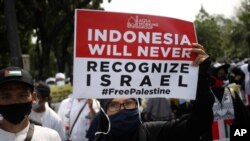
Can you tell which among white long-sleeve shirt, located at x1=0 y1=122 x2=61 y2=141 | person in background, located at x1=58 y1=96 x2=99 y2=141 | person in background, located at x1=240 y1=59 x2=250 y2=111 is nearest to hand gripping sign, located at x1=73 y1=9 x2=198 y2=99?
white long-sleeve shirt, located at x1=0 y1=122 x2=61 y2=141

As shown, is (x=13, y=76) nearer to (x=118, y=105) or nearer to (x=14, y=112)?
(x=14, y=112)

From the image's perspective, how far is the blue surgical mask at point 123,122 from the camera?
3.34 meters

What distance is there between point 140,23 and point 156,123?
0.75 m

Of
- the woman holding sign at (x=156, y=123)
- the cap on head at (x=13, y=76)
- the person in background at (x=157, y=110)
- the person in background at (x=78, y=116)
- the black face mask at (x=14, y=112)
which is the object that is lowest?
the person in background at (x=157, y=110)

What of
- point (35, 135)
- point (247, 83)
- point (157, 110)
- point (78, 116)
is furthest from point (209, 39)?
point (35, 135)

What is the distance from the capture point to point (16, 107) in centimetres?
290

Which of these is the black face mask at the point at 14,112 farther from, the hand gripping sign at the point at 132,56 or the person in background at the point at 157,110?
the person in background at the point at 157,110

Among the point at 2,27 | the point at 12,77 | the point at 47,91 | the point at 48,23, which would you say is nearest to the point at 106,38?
the point at 12,77

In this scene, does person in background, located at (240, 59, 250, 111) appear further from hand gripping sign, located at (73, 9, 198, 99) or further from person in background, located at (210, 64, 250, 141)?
hand gripping sign, located at (73, 9, 198, 99)

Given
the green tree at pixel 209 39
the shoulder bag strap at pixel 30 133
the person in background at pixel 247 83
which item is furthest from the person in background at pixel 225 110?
the person in background at pixel 247 83

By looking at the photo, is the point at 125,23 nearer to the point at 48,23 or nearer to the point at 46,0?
the point at 46,0

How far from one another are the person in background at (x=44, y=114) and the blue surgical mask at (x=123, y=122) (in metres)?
2.16

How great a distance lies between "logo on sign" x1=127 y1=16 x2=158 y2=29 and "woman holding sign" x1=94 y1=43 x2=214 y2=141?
0.37 m

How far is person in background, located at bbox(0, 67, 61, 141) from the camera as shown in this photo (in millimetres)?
2877
